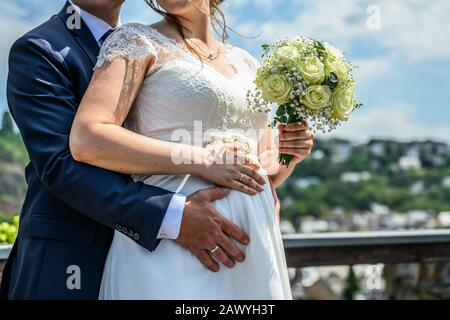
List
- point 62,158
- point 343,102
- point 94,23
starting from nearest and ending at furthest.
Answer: point 62,158 → point 343,102 → point 94,23

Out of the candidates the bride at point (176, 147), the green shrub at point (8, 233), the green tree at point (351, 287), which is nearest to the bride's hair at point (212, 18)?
the bride at point (176, 147)

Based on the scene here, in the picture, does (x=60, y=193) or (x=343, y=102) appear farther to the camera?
(x=343, y=102)

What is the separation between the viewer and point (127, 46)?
208cm

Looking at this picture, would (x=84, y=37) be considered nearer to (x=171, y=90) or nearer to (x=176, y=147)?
(x=171, y=90)

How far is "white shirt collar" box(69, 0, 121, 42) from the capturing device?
2.36m

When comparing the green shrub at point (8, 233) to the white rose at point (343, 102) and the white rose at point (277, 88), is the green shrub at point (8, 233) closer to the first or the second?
the white rose at point (277, 88)

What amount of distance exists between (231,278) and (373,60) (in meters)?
88.3

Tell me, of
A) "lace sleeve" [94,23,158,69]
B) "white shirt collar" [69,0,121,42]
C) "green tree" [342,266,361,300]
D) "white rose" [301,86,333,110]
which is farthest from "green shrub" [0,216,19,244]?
"green tree" [342,266,361,300]

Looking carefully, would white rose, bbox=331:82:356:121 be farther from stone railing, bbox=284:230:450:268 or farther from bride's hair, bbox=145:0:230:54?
stone railing, bbox=284:230:450:268

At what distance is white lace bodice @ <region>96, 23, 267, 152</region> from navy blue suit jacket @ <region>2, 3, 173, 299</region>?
0.17 metres

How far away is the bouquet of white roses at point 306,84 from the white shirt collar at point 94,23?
587 millimetres

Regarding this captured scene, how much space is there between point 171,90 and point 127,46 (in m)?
0.19

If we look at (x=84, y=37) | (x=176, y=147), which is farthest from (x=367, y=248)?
(x=84, y=37)
